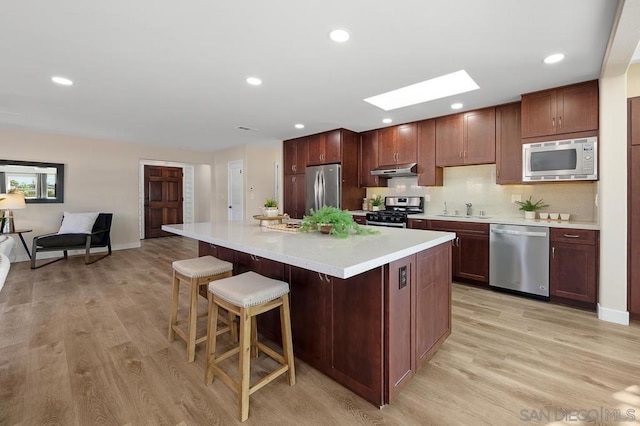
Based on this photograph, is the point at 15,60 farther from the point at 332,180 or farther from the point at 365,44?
the point at 332,180

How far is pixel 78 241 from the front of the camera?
4770 mm

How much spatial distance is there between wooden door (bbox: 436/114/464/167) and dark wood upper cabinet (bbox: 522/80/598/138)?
793 millimetres

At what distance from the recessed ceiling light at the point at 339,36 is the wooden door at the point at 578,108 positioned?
2.51 meters

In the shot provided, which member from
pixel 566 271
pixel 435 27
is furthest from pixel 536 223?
pixel 435 27

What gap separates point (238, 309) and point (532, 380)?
189cm

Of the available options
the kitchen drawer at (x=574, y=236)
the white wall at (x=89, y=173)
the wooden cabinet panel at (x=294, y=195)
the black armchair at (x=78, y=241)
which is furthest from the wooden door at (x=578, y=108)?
the white wall at (x=89, y=173)

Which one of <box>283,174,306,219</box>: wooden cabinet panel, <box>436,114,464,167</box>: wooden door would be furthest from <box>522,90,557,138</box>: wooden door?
<box>283,174,306,219</box>: wooden cabinet panel

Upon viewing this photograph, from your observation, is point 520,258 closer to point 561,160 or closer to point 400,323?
point 561,160

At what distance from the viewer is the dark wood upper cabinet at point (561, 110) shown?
2828mm

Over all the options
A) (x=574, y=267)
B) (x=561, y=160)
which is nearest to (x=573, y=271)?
(x=574, y=267)

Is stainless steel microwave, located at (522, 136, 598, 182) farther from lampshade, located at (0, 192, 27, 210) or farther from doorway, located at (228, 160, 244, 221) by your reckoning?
lampshade, located at (0, 192, 27, 210)

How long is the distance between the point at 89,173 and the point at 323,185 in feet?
15.4

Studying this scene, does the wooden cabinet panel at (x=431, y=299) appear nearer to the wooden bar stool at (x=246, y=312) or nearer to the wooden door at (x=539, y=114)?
the wooden bar stool at (x=246, y=312)

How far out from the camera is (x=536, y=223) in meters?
3.09
